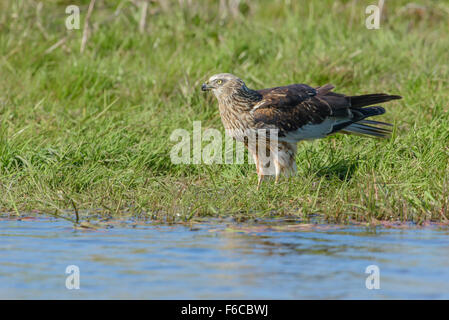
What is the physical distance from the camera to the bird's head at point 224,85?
7894 mm

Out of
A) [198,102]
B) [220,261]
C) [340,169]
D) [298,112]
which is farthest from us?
[198,102]

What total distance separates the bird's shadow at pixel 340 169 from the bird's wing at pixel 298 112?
0.29m

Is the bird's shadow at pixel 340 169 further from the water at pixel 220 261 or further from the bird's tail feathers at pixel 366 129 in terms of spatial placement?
the water at pixel 220 261

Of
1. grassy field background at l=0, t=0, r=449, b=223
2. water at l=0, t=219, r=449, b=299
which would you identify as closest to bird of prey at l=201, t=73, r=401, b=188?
grassy field background at l=0, t=0, r=449, b=223

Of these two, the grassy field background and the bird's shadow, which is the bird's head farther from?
the bird's shadow

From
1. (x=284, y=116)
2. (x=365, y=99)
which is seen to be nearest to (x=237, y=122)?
(x=284, y=116)

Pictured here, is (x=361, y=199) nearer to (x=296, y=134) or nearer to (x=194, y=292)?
(x=296, y=134)

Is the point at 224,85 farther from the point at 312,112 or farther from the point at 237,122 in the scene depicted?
the point at 312,112

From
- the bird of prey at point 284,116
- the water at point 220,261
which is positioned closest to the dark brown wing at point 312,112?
the bird of prey at point 284,116

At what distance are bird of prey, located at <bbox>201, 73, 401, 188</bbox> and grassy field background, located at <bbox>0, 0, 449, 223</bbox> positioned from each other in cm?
24

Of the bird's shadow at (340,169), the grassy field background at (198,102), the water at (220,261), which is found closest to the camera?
the water at (220,261)

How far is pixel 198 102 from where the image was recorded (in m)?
9.48

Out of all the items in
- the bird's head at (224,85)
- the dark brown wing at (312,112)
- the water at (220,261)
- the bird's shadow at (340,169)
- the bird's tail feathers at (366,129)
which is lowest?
the water at (220,261)

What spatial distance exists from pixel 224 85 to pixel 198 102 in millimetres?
1545
